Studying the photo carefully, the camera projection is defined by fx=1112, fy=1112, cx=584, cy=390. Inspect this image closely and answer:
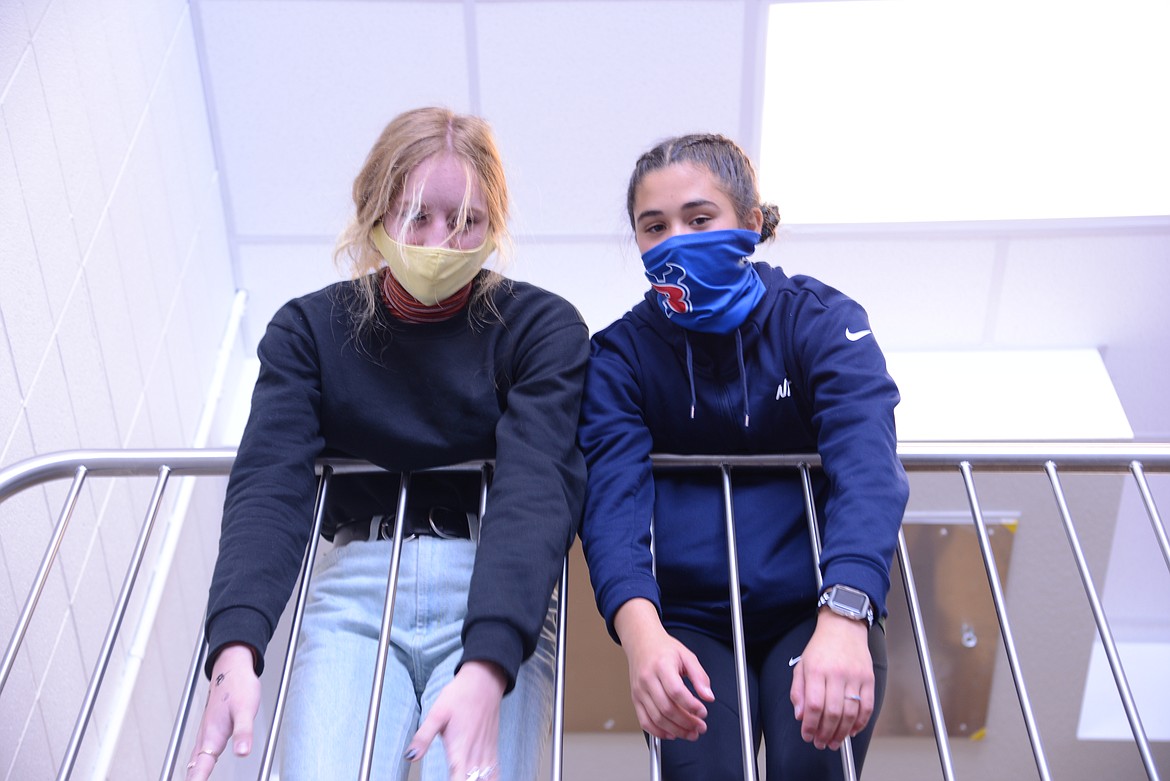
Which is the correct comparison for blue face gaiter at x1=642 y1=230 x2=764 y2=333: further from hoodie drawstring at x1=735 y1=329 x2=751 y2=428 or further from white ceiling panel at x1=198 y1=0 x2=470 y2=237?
white ceiling panel at x1=198 y1=0 x2=470 y2=237

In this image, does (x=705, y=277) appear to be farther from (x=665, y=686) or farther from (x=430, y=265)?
(x=665, y=686)

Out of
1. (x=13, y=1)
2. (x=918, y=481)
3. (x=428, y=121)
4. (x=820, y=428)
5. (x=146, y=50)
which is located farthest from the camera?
(x=918, y=481)

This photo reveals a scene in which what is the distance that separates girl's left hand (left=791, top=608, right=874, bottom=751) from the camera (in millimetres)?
1294

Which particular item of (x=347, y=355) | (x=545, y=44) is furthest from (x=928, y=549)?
(x=347, y=355)

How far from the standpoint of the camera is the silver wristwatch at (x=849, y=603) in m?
1.36

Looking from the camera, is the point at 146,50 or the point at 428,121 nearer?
the point at 428,121

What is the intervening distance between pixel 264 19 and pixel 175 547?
147 centimetres

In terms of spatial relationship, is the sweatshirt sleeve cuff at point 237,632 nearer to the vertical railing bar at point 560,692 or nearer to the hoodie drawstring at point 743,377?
the vertical railing bar at point 560,692

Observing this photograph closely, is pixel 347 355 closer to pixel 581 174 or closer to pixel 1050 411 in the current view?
pixel 581 174

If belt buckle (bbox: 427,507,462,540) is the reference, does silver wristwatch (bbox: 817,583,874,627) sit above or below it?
below

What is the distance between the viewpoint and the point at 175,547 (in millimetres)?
2854

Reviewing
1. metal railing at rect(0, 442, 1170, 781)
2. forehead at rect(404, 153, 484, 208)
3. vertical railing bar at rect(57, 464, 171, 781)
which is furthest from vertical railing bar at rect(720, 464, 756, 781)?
vertical railing bar at rect(57, 464, 171, 781)

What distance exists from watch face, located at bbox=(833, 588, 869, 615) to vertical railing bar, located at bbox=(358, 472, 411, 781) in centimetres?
57

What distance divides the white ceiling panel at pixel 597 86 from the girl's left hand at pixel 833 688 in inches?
78.8
